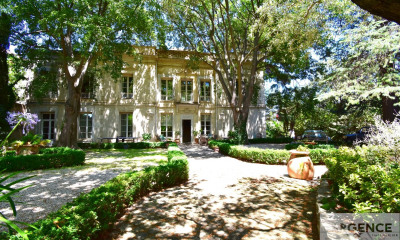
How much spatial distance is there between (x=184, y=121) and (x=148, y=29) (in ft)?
33.1

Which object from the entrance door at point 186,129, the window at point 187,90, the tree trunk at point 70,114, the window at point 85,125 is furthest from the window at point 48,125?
the window at point 187,90

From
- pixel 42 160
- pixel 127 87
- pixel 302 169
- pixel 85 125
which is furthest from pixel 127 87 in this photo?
pixel 302 169

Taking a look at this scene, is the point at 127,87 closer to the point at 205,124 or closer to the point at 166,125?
the point at 166,125

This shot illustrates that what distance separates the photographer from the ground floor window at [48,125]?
18369 millimetres

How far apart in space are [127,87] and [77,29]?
8582 mm

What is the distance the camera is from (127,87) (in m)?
19.5

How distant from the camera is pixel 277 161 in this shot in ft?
31.1

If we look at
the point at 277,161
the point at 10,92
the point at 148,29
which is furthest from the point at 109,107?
the point at 277,161

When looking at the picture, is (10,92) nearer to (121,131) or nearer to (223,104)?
(121,131)

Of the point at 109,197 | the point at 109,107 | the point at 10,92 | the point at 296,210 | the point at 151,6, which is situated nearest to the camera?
the point at 109,197

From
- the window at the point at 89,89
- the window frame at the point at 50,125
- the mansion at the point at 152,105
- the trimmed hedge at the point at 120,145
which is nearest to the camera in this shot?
the trimmed hedge at the point at 120,145

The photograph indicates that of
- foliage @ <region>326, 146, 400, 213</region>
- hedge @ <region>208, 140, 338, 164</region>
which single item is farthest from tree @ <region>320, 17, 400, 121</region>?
foliage @ <region>326, 146, 400, 213</region>

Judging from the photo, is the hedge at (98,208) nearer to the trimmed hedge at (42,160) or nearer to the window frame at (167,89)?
the trimmed hedge at (42,160)

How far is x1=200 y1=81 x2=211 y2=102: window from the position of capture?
21.3 meters
